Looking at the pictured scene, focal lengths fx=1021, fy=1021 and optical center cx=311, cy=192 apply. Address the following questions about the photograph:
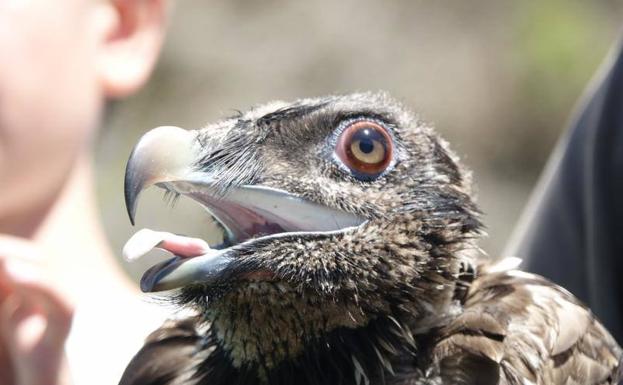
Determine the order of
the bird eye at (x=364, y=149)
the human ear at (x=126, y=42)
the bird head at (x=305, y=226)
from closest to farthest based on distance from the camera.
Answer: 1. the bird head at (x=305, y=226)
2. the bird eye at (x=364, y=149)
3. the human ear at (x=126, y=42)

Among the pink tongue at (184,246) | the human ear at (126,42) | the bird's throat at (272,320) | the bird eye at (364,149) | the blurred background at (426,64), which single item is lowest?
the bird's throat at (272,320)

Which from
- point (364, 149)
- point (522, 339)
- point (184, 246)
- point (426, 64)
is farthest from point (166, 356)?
point (426, 64)

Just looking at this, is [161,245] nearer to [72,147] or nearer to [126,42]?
[72,147]

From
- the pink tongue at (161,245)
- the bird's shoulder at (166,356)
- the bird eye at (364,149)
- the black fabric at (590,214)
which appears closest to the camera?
the pink tongue at (161,245)

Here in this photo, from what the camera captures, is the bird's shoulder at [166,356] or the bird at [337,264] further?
the bird's shoulder at [166,356]

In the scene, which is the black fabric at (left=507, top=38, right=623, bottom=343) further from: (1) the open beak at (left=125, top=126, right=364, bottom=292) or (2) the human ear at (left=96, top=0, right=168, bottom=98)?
(2) the human ear at (left=96, top=0, right=168, bottom=98)

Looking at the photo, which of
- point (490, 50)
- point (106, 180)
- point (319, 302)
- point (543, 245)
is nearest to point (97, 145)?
point (543, 245)

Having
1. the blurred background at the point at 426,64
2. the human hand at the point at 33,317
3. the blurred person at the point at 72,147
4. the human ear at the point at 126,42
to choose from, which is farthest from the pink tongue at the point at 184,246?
the blurred background at the point at 426,64

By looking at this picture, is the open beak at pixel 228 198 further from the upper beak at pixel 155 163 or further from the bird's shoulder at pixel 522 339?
the bird's shoulder at pixel 522 339
